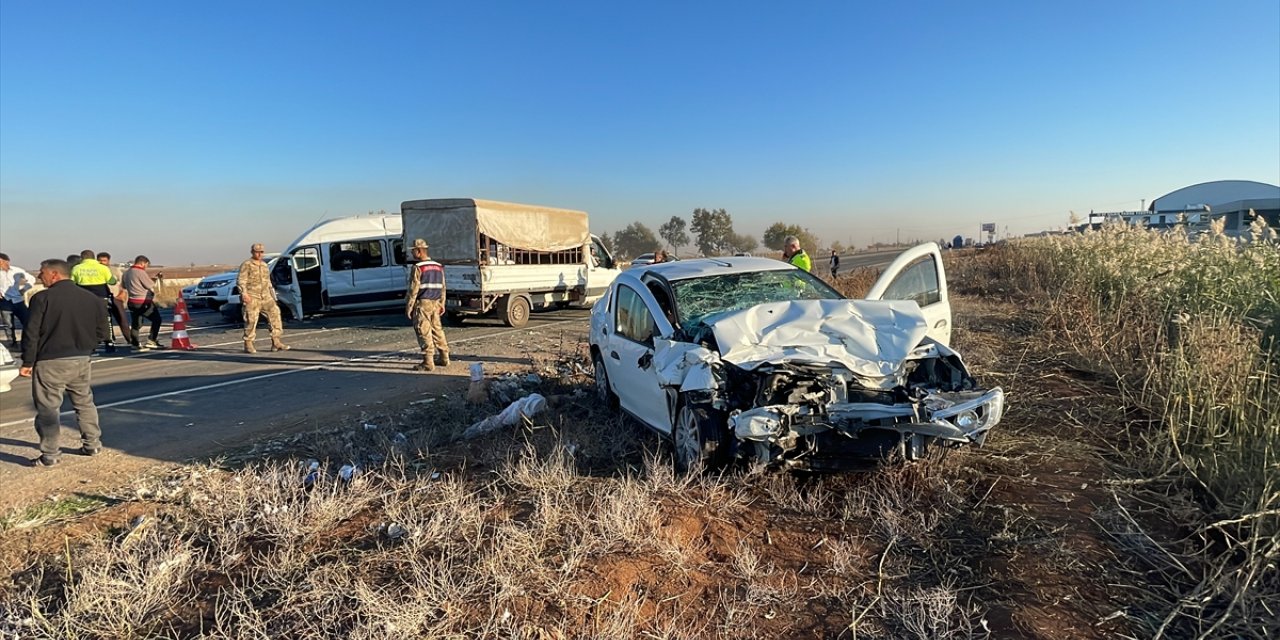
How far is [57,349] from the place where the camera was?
5.04 metres

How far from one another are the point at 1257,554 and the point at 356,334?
42.7 feet

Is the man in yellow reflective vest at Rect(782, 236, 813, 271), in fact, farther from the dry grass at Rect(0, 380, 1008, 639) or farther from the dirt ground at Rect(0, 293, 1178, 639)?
the dry grass at Rect(0, 380, 1008, 639)

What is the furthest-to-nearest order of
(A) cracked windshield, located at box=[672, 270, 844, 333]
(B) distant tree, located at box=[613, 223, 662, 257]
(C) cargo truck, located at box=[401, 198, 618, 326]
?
(B) distant tree, located at box=[613, 223, 662, 257] → (C) cargo truck, located at box=[401, 198, 618, 326] → (A) cracked windshield, located at box=[672, 270, 844, 333]

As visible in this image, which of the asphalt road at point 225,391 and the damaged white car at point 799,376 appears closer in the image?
the damaged white car at point 799,376

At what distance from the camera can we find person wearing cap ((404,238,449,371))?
849cm

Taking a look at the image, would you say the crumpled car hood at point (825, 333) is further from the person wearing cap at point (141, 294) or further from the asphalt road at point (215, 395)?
the person wearing cap at point (141, 294)

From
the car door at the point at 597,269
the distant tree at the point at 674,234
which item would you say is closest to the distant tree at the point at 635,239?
the distant tree at the point at 674,234

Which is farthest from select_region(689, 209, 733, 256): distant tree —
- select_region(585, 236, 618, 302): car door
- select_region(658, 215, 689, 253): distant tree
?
select_region(585, 236, 618, 302): car door

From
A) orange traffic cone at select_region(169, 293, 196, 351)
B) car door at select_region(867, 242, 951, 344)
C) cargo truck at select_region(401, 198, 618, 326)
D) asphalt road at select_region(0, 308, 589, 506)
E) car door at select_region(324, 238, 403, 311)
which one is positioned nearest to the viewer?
car door at select_region(867, 242, 951, 344)

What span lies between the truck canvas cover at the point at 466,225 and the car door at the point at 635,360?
7948 millimetres

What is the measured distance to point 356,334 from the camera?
41.9 ft

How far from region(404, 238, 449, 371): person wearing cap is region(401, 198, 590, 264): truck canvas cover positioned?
456cm

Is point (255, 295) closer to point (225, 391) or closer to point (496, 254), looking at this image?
point (225, 391)

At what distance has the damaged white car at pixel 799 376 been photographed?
3553 mm
